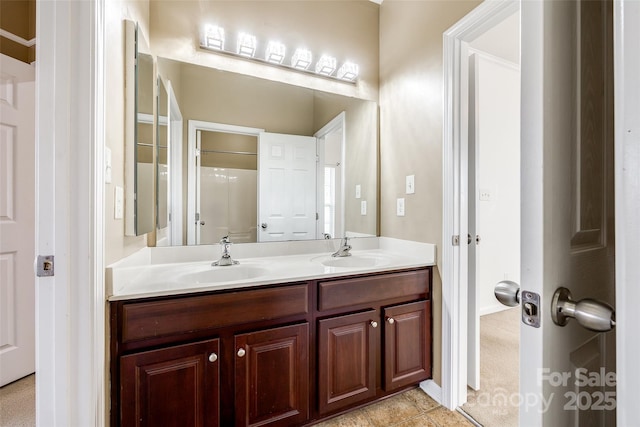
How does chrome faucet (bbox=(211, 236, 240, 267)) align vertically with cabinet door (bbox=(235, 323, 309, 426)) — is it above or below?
above

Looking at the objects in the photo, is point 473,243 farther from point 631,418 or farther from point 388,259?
point 631,418

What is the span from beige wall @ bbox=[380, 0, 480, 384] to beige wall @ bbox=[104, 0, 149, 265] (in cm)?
157

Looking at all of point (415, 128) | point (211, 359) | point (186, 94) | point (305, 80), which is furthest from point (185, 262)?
point (415, 128)

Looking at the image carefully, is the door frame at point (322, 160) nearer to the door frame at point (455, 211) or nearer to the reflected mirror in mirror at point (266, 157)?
the reflected mirror in mirror at point (266, 157)

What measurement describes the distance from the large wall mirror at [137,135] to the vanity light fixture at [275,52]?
0.71 meters

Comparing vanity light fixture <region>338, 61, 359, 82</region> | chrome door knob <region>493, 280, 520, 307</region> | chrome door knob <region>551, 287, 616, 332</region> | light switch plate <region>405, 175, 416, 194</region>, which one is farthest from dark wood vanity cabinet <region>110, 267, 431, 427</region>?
vanity light fixture <region>338, 61, 359, 82</region>

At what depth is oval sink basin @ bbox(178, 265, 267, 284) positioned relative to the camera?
4.70 feet

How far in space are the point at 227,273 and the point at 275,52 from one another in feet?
4.73

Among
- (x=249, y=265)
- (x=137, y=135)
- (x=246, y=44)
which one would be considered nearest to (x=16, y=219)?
(x=137, y=135)

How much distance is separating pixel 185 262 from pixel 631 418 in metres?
1.72

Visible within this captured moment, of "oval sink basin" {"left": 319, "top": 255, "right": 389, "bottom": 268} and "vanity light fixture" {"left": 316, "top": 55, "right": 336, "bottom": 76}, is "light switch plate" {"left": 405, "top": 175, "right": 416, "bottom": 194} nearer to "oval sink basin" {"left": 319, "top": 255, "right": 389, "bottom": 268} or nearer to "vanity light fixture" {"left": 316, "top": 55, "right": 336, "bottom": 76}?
"oval sink basin" {"left": 319, "top": 255, "right": 389, "bottom": 268}

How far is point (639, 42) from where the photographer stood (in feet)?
0.97

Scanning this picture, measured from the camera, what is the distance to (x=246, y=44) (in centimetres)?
177

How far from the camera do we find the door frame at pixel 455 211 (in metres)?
1.55
